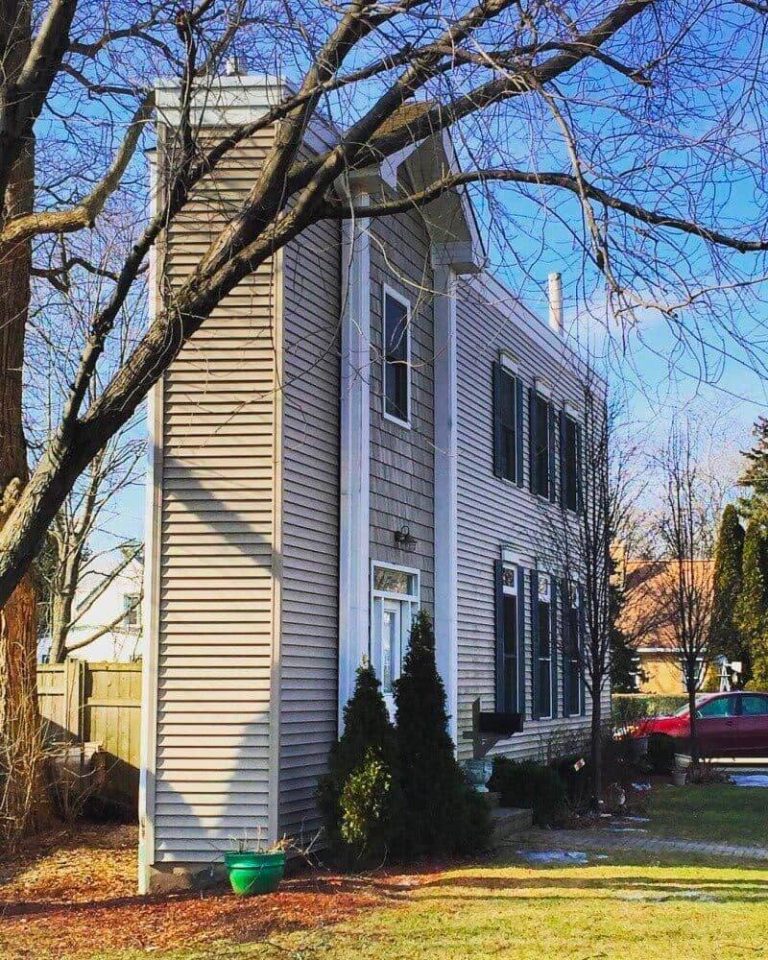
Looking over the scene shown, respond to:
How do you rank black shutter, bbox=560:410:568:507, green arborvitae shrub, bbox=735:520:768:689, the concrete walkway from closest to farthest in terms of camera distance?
the concrete walkway
black shutter, bbox=560:410:568:507
green arborvitae shrub, bbox=735:520:768:689

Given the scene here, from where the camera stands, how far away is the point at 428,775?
11469mm

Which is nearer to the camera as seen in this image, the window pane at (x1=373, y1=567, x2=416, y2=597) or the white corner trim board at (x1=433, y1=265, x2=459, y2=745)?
the window pane at (x1=373, y1=567, x2=416, y2=597)

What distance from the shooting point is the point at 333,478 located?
40.5 feet

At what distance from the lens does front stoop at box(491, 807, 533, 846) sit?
505 inches

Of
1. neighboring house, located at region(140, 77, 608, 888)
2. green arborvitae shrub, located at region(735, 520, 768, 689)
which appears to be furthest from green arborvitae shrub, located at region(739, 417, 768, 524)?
neighboring house, located at region(140, 77, 608, 888)

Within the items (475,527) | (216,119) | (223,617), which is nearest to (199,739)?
(223,617)

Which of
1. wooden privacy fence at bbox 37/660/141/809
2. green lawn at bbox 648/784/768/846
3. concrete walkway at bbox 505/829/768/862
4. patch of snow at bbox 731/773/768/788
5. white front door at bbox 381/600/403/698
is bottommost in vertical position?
patch of snow at bbox 731/773/768/788

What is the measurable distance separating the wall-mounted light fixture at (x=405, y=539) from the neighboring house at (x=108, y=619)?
37.9 feet

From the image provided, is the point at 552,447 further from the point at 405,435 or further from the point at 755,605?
the point at 755,605

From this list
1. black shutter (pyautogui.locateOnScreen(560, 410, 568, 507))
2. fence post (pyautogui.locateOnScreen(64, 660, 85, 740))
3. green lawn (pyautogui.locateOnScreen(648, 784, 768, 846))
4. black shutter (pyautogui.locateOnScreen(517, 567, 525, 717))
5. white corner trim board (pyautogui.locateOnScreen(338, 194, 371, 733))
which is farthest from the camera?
black shutter (pyautogui.locateOnScreen(560, 410, 568, 507))

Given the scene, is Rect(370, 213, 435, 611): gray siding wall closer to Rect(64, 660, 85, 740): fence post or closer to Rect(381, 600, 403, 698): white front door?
Rect(381, 600, 403, 698): white front door

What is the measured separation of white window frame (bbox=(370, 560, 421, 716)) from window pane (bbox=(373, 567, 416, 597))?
1 centimetres

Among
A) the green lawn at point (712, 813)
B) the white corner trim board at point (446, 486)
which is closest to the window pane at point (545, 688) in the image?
the green lawn at point (712, 813)

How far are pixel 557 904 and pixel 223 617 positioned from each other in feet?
12.2
